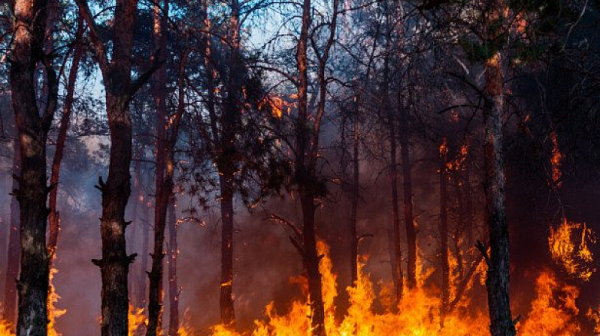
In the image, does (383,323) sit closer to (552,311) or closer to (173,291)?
(552,311)

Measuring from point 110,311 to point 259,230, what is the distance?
20217 mm

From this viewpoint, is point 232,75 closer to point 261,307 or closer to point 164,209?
point 164,209

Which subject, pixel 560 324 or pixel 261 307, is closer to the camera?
pixel 560 324

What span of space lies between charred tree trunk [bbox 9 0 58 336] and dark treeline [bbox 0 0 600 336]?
0.02 metres

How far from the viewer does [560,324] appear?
16.0 metres

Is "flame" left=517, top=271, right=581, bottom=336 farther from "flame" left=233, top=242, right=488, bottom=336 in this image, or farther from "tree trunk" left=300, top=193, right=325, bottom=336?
"tree trunk" left=300, top=193, right=325, bottom=336

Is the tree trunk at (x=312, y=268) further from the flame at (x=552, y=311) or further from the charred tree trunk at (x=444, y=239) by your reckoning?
the flame at (x=552, y=311)

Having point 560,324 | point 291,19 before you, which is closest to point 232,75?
point 291,19

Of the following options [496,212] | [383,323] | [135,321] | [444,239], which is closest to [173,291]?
[135,321]

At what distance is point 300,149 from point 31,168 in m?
5.89

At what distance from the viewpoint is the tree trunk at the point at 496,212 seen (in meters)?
6.61

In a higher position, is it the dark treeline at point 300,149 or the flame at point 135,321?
the dark treeline at point 300,149

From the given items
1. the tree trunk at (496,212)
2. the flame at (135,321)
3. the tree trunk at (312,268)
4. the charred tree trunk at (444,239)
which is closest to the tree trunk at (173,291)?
the flame at (135,321)

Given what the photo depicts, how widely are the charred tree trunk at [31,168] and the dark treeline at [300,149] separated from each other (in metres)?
0.02
